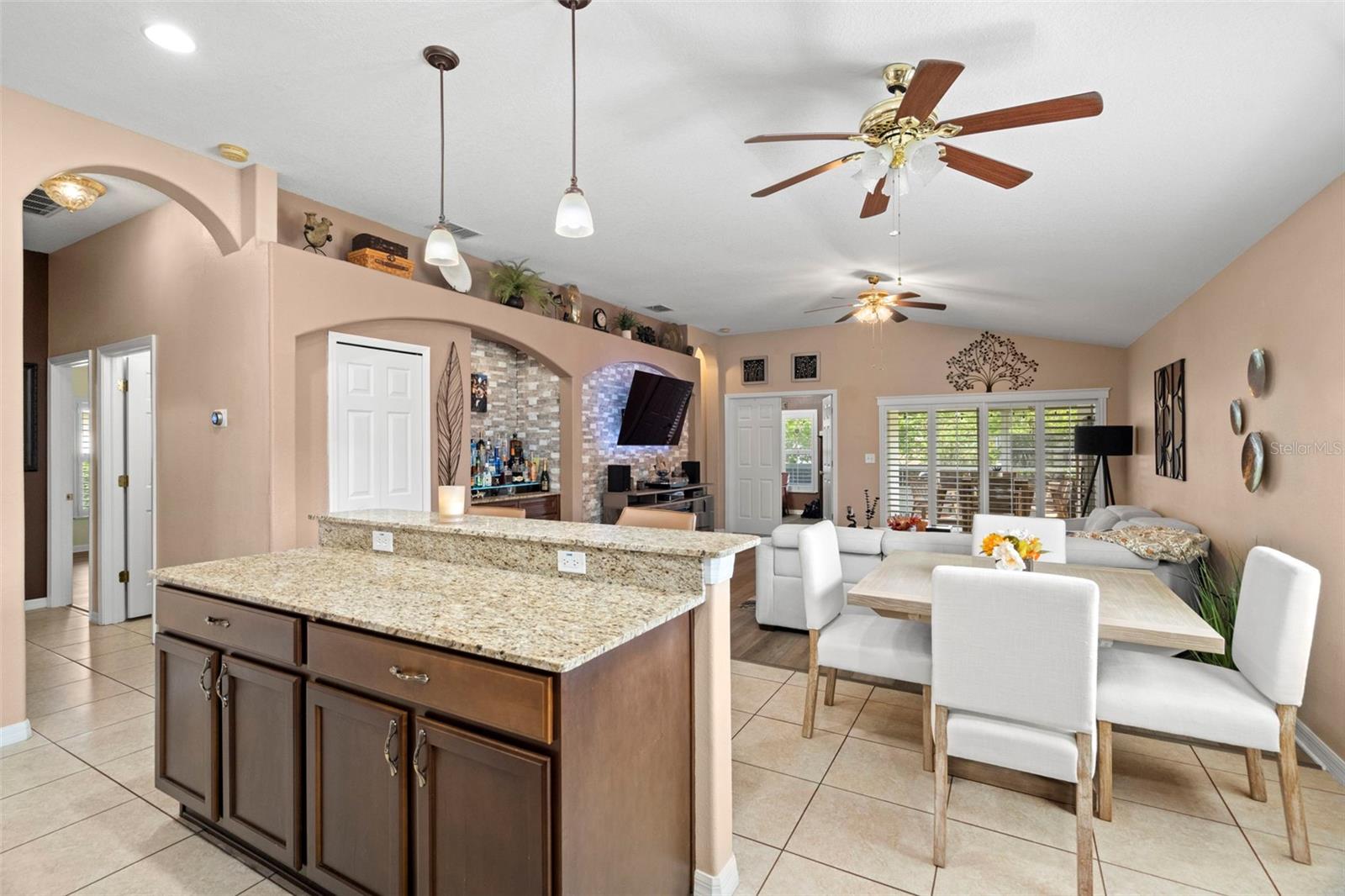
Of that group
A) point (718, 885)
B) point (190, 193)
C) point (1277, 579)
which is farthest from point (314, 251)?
point (1277, 579)

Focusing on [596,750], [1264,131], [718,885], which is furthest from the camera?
[1264,131]

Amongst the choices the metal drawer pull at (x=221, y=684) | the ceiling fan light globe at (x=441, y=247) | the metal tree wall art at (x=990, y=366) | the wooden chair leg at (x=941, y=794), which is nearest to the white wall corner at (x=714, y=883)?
the wooden chair leg at (x=941, y=794)

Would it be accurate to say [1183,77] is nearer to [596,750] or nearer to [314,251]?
[596,750]

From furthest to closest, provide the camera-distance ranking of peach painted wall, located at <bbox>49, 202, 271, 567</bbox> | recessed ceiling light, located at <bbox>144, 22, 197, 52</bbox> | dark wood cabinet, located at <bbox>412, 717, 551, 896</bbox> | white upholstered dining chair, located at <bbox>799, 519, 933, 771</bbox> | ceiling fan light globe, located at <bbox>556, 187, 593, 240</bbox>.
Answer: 1. peach painted wall, located at <bbox>49, 202, 271, 567</bbox>
2. white upholstered dining chair, located at <bbox>799, 519, 933, 771</bbox>
3. recessed ceiling light, located at <bbox>144, 22, 197, 52</bbox>
4. ceiling fan light globe, located at <bbox>556, 187, 593, 240</bbox>
5. dark wood cabinet, located at <bbox>412, 717, 551, 896</bbox>

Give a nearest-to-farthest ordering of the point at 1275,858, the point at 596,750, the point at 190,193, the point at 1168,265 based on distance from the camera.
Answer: the point at 596,750 < the point at 1275,858 < the point at 190,193 < the point at 1168,265

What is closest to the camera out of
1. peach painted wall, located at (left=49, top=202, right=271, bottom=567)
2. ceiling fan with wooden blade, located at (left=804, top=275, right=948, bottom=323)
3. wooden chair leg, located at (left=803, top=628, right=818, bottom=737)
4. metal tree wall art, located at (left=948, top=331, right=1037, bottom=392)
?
wooden chair leg, located at (left=803, top=628, right=818, bottom=737)

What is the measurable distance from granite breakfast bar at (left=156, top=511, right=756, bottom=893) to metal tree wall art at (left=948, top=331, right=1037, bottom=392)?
20.5 ft

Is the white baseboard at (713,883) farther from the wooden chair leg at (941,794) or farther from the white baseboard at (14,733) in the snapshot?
the white baseboard at (14,733)

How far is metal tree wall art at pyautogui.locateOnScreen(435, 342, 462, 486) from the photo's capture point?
187 inches

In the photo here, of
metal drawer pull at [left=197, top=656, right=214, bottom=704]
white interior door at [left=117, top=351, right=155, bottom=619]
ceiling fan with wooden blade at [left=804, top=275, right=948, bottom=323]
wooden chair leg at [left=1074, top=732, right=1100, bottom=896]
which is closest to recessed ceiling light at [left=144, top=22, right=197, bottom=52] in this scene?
metal drawer pull at [left=197, top=656, right=214, bottom=704]

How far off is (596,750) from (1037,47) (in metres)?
2.48

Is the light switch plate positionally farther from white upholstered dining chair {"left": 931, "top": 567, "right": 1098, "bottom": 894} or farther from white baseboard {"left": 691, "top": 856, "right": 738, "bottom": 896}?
white upholstered dining chair {"left": 931, "top": 567, "right": 1098, "bottom": 894}

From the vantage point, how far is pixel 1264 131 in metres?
2.26

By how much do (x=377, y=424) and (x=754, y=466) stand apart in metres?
5.29
